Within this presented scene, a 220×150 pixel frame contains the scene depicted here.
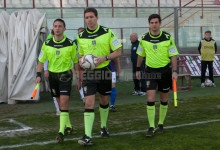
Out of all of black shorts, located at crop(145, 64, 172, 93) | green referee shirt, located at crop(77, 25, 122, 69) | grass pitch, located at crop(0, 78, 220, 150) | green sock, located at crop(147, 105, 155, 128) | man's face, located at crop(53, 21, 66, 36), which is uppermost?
man's face, located at crop(53, 21, 66, 36)

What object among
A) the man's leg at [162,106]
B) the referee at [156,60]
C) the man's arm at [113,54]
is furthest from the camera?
the man's leg at [162,106]

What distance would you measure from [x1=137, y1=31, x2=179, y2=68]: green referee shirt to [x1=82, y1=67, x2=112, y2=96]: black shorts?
0.97 metres

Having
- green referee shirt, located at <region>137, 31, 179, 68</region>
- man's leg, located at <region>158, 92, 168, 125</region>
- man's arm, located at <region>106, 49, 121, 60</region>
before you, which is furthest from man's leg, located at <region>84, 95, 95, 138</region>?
man's leg, located at <region>158, 92, 168, 125</region>

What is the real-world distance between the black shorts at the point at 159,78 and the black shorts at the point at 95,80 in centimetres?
88

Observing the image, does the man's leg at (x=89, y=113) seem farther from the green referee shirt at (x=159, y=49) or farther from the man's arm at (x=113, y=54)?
the green referee shirt at (x=159, y=49)

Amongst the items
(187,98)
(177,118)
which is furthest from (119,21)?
(177,118)

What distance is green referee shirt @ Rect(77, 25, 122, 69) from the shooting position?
650 centimetres

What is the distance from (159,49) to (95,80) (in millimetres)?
1383

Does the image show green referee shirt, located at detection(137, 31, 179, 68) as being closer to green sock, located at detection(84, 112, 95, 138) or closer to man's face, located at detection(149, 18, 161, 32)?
man's face, located at detection(149, 18, 161, 32)

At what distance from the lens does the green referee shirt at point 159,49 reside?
7129 millimetres

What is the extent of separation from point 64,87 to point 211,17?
15265 mm

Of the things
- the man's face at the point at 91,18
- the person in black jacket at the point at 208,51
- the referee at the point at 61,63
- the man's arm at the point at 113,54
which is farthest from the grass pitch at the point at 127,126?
the person in black jacket at the point at 208,51

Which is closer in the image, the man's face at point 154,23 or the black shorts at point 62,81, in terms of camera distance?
the black shorts at point 62,81

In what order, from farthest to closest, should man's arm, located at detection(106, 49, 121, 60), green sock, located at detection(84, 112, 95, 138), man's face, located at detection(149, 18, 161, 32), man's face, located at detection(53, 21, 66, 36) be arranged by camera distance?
man's face, located at detection(149, 18, 161, 32) → man's face, located at detection(53, 21, 66, 36) → man's arm, located at detection(106, 49, 121, 60) → green sock, located at detection(84, 112, 95, 138)
